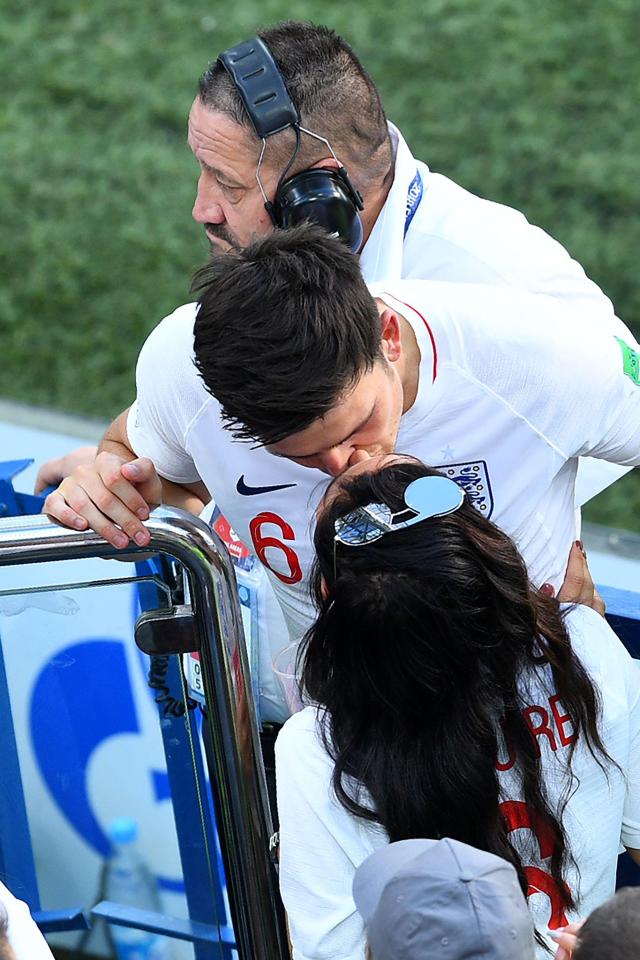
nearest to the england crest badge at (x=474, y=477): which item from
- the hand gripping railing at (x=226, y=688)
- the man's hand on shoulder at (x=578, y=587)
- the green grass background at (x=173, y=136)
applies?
the man's hand on shoulder at (x=578, y=587)

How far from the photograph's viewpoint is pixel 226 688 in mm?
1927

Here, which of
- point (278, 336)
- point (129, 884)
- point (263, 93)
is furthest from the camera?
point (263, 93)

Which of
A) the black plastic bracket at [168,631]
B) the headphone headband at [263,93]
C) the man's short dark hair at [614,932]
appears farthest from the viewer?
the headphone headband at [263,93]

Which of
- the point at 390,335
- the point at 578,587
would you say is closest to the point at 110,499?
the point at 390,335

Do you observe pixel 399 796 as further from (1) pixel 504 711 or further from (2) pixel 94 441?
(2) pixel 94 441

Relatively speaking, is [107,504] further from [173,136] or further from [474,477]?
[173,136]

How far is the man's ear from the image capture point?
6.56ft

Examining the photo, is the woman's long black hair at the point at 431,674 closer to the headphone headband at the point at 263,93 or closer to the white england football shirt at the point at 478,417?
the white england football shirt at the point at 478,417

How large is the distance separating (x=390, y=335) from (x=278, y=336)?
27 cm

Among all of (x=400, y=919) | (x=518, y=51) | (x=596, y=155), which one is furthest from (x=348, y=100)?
(x=518, y=51)

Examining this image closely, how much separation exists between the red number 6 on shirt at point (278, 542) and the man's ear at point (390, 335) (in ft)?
1.05

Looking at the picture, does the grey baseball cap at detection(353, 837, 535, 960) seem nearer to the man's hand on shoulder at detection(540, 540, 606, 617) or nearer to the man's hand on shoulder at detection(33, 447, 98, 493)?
the man's hand on shoulder at detection(540, 540, 606, 617)

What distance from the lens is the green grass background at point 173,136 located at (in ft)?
17.6

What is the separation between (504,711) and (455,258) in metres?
1.05
